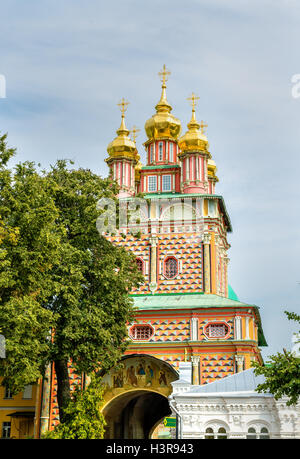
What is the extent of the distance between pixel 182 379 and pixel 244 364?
7624mm

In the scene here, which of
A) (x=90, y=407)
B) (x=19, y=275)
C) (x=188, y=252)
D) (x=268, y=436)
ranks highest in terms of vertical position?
(x=188, y=252)

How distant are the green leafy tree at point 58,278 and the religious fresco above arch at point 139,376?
2473mm

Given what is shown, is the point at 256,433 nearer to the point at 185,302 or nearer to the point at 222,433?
the point at 222,433

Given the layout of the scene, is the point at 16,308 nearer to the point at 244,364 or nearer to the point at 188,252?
the point at 244,364

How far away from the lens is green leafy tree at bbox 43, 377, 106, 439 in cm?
1683

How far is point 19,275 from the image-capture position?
18.6 m

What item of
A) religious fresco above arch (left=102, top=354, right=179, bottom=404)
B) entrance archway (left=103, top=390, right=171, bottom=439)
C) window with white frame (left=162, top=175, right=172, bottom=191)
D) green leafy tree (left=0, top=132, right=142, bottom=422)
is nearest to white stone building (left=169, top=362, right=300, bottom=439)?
green leafy tree (left=0, top=132, right=142, bottom=422)

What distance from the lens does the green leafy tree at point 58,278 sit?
59.2ft

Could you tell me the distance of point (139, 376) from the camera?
25.5 m

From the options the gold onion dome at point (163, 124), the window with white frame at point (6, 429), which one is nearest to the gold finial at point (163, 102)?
the gold onion dome at point (163, 124)

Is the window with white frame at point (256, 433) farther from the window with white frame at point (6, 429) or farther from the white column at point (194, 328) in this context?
the window with white frame at point (6, 429)

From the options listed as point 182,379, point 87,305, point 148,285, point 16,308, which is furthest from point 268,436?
point 148,285

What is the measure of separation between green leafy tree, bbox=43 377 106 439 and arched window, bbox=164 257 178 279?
1120 cm
